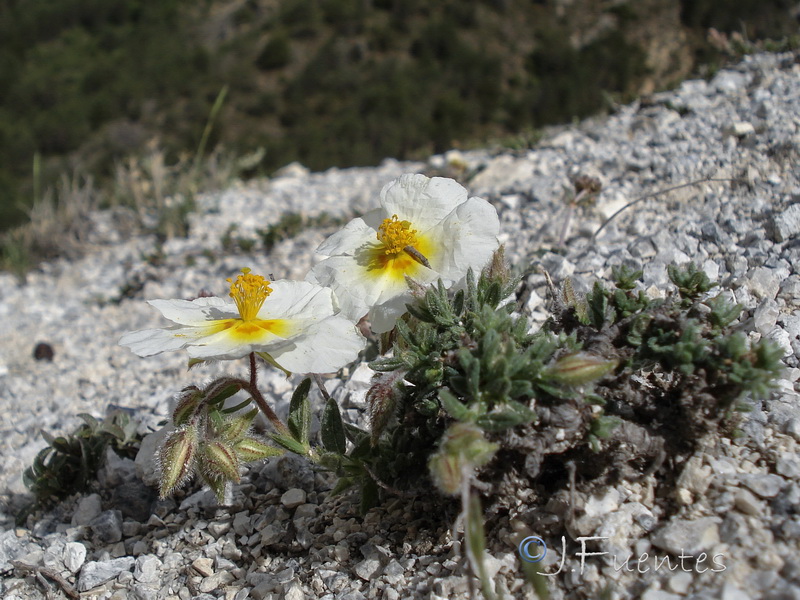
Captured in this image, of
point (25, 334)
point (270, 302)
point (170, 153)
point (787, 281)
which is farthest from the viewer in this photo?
point (170, 153)

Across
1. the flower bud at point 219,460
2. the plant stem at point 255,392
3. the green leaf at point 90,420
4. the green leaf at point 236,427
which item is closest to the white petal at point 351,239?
the plant stem at point 255,392

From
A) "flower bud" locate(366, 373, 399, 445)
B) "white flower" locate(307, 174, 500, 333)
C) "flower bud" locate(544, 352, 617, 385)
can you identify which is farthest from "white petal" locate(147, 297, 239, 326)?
"flower bud" locate(544, 352, 617, 385)

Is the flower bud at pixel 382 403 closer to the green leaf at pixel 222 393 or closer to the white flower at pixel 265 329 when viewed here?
the white flower at pixel 265 329

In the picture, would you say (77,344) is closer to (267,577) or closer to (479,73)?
(267,577)

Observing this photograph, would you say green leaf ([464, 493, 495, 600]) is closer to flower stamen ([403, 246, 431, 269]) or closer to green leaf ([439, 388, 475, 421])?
green leaf ([439, 388, 475, 421])

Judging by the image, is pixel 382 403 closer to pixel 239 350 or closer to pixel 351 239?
pixel 239 350

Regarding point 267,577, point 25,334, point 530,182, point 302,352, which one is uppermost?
point 302,352

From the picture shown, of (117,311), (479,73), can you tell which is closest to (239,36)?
(479,73)
